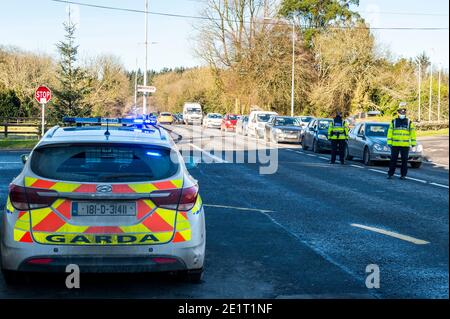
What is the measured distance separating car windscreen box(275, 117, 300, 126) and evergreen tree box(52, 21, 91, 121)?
11.3 metres

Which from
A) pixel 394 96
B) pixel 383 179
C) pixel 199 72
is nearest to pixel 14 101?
pixel 199 72

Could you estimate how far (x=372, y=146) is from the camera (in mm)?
21031

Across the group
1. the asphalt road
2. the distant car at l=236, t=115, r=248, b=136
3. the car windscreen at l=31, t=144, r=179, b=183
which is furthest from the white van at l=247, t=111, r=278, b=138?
the car windscreen at l=31, t=144, r=179, b=183

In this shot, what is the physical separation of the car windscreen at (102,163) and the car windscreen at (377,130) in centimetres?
1736

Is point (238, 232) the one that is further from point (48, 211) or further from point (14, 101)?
point (14, 101)

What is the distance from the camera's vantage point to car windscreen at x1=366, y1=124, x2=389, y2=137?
22123 millimetres

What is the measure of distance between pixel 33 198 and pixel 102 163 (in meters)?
0.67

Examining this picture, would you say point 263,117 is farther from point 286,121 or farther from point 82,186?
point 82,186

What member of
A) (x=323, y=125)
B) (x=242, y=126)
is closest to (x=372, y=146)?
(x=323, y=125)

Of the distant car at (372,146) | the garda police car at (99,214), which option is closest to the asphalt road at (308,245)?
the garda police car at (99,214)

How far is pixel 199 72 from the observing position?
9444 centimetres

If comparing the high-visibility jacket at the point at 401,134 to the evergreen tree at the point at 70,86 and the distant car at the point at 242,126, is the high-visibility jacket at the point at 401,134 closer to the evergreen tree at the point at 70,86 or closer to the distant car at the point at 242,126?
the evergreen tree at the point at 70,86
